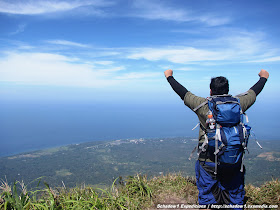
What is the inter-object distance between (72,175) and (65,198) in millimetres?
94208

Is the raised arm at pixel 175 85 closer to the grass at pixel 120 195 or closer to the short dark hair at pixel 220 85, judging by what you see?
→ the short dark hair at pixel 220 85

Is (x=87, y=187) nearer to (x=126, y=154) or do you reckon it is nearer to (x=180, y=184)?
(x=180, y=184)

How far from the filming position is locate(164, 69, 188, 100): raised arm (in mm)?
3918

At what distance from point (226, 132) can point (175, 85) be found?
1347 mm

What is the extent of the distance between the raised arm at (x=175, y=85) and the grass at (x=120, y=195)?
2.87 meters

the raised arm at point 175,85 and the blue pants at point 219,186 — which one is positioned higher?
the raised arm at point 175,85

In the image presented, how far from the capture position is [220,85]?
3.78 metres

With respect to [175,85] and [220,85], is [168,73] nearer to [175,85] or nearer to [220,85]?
[175,85]

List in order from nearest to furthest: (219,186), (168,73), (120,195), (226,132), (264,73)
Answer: (226,132)
(219,186)
(168,73)
(264,73)
(120,195)

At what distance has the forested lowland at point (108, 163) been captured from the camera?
271ft

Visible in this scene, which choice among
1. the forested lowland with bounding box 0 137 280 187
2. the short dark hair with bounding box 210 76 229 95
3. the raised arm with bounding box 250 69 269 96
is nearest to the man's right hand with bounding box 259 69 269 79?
the raised arm with bounding box 250 69 269 96

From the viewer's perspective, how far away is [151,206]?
4953mm

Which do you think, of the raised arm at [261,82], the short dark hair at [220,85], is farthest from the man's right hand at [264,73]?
the short dark hair at [220,85]

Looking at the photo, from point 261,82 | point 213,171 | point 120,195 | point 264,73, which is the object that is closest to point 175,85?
point 213,171
